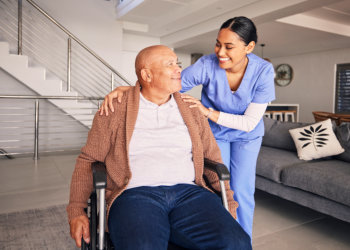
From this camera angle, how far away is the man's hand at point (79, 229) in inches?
40.3

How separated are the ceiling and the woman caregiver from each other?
3028 millimetres

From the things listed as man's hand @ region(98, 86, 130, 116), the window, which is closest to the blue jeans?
man's hand @ region(98, 86, 130, 116)

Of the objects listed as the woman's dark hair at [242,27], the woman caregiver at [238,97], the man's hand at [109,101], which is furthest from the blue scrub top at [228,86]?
the man's hand at [109,101]

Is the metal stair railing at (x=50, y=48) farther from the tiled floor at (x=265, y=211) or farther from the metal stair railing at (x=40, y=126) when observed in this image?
the tiled floor at (x=265, y=211)

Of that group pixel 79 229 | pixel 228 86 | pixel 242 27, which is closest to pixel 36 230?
pixel 79 229

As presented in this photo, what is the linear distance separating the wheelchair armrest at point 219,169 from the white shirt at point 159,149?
71 mm

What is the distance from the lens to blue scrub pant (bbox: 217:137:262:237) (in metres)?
1.57

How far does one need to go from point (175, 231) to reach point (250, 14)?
4.40 m

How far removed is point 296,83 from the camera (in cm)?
934

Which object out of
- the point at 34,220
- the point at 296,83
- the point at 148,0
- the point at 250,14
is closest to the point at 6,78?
the point at 148,0

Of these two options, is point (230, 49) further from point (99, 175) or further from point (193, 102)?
point (99, 175)

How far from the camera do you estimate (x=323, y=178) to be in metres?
2.03

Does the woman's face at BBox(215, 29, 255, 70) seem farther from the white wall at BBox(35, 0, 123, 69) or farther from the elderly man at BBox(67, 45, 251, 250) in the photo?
the white wall at BBox(35, 0, 123, 69)

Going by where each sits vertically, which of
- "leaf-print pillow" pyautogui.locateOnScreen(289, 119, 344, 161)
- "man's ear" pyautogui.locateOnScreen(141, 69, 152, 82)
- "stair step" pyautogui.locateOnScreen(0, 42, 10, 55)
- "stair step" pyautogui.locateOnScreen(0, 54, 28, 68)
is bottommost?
"leaf-print pillow" pyautogui.locateOnScreen(289, 119, 344, 161)
